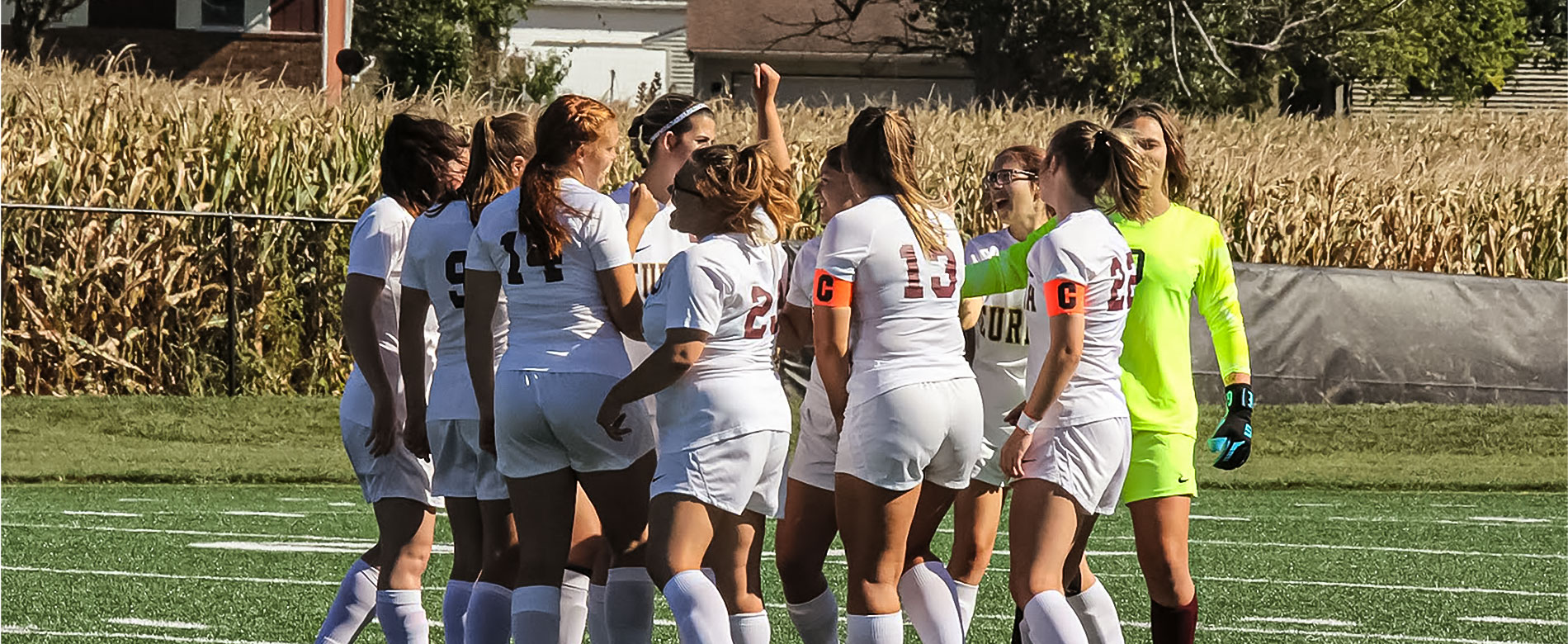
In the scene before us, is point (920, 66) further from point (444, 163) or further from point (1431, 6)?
point (444, 163)

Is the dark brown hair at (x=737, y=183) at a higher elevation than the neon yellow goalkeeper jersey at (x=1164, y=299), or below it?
higher

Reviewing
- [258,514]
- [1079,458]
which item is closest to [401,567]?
[1079,458]

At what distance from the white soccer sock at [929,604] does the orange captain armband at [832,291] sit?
43.6 inches

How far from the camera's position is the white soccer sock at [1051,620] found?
5914 millimetres

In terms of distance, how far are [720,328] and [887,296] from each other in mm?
501

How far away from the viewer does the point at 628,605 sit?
6215 mm

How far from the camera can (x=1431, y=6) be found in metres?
41.7

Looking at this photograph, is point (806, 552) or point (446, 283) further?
point (806, 552)

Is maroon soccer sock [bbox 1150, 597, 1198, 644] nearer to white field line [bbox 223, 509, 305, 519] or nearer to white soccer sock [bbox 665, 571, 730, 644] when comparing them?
white soccer sock [bbox 665, 571, 730, 644]

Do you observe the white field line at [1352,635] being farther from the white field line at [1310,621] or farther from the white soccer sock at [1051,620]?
the white soccer sock at [1051,620]

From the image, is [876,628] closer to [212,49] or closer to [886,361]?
[886,361]

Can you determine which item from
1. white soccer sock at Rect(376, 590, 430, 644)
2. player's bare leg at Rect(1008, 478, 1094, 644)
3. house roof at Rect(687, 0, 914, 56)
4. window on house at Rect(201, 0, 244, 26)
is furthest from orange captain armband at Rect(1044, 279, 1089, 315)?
house roof at Rect(687, 0, 914, 56)

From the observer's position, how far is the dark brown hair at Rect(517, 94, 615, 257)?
228 inches

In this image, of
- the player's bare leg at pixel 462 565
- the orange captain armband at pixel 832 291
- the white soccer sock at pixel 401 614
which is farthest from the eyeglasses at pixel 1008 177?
the white soccer sock at pixel 401 614
